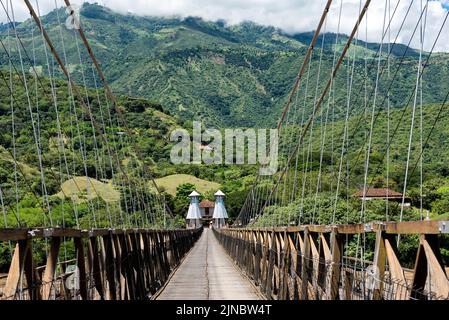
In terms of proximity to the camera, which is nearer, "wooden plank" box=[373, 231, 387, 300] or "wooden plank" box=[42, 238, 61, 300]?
"wooden plank" box=[373, 231, 387, 300]

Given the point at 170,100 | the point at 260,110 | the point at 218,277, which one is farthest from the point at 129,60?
the point at 218,277

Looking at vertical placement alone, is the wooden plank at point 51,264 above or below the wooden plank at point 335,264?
above

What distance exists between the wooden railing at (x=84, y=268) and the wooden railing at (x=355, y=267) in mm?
2727

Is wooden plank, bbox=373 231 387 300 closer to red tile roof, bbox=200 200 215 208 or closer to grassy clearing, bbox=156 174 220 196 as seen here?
grassy clearing, bbox=156 174 220 196

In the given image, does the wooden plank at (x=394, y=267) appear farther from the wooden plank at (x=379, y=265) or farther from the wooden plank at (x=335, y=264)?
the wooden plank at (x=335, y=264)

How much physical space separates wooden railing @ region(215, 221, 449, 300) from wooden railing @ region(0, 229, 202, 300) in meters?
2.73

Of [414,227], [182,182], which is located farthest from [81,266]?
[182,182]

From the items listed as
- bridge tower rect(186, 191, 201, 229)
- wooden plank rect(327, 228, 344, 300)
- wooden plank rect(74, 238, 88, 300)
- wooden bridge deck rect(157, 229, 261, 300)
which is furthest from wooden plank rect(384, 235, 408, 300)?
bridge tower rect(186, 191, 201, 229)

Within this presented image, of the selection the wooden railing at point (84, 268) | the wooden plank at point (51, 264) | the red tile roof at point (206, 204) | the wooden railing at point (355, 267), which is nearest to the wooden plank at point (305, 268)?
the wooden railing at point (355, 267)

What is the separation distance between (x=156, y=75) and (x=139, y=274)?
6452 inches

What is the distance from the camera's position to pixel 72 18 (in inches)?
508

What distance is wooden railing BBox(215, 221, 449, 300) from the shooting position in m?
4.55

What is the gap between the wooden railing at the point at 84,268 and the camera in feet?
16.8
